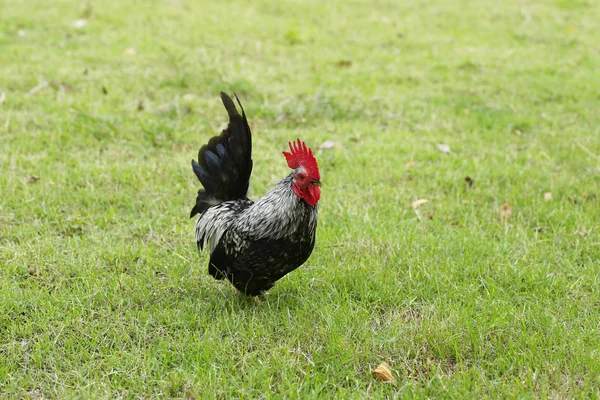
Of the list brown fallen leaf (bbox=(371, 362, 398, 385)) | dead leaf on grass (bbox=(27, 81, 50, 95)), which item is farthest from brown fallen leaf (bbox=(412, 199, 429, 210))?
dead leaf on grass (bbox=(27, 81, 50, 95))

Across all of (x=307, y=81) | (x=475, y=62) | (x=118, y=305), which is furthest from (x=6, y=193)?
(x=475, y=62)

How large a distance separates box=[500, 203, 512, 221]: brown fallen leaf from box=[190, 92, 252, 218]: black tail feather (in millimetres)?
2084

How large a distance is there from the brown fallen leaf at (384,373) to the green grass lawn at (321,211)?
0.04 meters

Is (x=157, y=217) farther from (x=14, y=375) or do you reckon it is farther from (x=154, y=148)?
(x=14, y=375)

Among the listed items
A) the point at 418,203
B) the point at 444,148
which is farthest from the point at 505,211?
the point at 444,148

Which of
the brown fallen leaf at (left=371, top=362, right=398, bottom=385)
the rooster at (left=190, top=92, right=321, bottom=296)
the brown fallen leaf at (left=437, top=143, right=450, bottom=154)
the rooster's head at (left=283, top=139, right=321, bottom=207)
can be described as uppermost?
the rooster's head at (left=283, top=139, right=321, bottom=207)

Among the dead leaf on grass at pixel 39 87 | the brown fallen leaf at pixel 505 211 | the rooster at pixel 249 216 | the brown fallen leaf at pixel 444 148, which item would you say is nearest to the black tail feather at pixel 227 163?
the rooster at pixel 249 216

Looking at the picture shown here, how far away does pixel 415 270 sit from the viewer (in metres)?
3.79

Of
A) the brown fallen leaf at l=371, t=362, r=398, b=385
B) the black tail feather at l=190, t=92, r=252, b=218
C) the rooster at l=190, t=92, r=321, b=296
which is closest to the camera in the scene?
the brown fallen leaf at l=371, t=362, r=398, b=385

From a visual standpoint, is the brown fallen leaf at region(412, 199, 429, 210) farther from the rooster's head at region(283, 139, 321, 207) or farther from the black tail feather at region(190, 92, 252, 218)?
the rooster's head at region(283, 139, 321, 207)

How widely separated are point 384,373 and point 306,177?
40.5 inches

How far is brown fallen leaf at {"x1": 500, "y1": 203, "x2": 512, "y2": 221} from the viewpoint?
4596 millimetres

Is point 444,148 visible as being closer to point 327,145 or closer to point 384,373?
point 327,145

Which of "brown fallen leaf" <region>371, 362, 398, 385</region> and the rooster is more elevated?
the rooster
